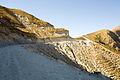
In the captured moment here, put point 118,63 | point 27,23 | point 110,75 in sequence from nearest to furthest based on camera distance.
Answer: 1. point 110,75
2. point 118,63
3. point 27,23

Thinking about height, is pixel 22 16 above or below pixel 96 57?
above

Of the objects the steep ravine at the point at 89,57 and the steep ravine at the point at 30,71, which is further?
the steep ravine at the point at 89,57

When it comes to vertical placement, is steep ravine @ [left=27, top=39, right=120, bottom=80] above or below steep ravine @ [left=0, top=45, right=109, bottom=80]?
below

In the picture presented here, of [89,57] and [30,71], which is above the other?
[30,71]

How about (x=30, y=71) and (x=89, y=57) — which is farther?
(x=89, y=57)

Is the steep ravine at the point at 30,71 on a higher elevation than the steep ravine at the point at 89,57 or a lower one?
higher

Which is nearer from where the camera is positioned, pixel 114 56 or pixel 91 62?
pixel 91 62

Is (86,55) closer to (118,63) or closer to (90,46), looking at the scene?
(90,46)

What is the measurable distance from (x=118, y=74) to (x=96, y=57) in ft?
33.6

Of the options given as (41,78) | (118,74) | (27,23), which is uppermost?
(27,23)

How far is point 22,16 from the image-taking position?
1783 inches

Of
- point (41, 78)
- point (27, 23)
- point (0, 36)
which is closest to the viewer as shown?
point (41, 78)

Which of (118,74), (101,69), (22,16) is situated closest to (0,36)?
(22,16)

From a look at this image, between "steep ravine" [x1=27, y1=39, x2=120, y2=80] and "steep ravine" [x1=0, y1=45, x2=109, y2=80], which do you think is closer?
"steep ravine" [x1=0, y1=45, x2=109, y2=80]
